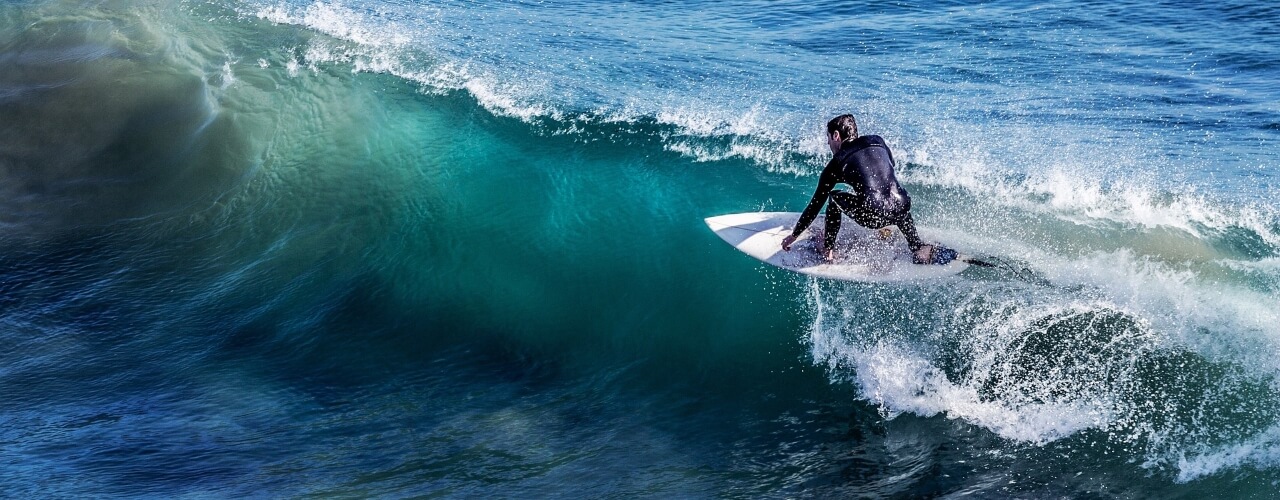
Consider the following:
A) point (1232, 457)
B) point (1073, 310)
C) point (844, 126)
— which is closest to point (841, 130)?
point (844, 126)

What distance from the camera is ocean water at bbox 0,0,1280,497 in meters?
6.67

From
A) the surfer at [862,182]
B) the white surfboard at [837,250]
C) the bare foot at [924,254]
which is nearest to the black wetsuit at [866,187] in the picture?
the surfer at [862,182]

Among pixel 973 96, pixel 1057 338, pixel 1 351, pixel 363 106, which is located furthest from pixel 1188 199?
pixel 1 351

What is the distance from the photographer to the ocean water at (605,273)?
6.67 m

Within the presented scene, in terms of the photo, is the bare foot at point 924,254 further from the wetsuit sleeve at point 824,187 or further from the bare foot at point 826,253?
the wetsuit sleeve at point 824,187

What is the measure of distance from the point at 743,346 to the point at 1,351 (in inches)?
273

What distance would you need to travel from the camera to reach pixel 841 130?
773cm

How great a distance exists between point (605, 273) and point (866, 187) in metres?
2.78

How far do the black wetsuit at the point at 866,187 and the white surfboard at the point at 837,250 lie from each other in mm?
368

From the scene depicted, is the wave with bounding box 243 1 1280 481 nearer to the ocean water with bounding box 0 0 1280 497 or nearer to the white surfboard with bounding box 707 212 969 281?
the ocean water with bounding box 0 0 1280 497

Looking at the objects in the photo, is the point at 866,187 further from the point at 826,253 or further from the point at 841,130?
the point at 826,253

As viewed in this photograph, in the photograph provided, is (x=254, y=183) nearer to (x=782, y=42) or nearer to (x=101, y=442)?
(x=101, y=442)

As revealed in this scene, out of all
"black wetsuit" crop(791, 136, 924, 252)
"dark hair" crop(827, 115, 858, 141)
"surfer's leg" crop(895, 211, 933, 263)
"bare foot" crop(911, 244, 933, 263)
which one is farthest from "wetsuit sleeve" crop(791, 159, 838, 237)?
"bare foot" crop(911, 244, 933, 263)

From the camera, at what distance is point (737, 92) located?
12.8 meters
